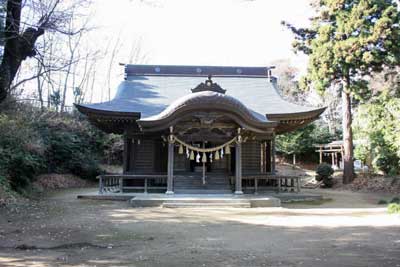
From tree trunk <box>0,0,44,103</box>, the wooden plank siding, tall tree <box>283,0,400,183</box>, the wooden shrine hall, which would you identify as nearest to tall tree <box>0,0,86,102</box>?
tree trunk <box>0,0,44,103</box>

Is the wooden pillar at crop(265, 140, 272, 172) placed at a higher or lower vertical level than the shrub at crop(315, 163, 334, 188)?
higher

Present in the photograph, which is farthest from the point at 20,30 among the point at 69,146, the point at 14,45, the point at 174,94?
the point at 69,146

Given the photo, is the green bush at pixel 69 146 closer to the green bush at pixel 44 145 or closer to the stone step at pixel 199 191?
the green bush at pixel 44 145

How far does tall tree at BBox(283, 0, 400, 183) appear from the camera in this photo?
54.9 feet

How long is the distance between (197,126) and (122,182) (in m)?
3.63

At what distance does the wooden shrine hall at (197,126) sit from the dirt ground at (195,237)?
3.21 meters

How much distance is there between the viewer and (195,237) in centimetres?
640

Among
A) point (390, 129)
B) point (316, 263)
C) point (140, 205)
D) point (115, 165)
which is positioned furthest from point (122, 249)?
point (115, 165)

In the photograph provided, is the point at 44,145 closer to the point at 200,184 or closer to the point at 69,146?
the point at 69,146

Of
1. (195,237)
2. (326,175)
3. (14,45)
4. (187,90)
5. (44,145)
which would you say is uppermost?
(187,90)

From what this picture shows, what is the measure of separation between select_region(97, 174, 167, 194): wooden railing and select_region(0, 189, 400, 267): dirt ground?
298cm

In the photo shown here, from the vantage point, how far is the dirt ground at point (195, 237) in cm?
472

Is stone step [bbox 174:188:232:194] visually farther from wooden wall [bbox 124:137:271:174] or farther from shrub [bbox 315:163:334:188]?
shrub [bbox 315:163:334:188]

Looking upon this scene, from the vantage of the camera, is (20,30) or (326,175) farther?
(326,175)
